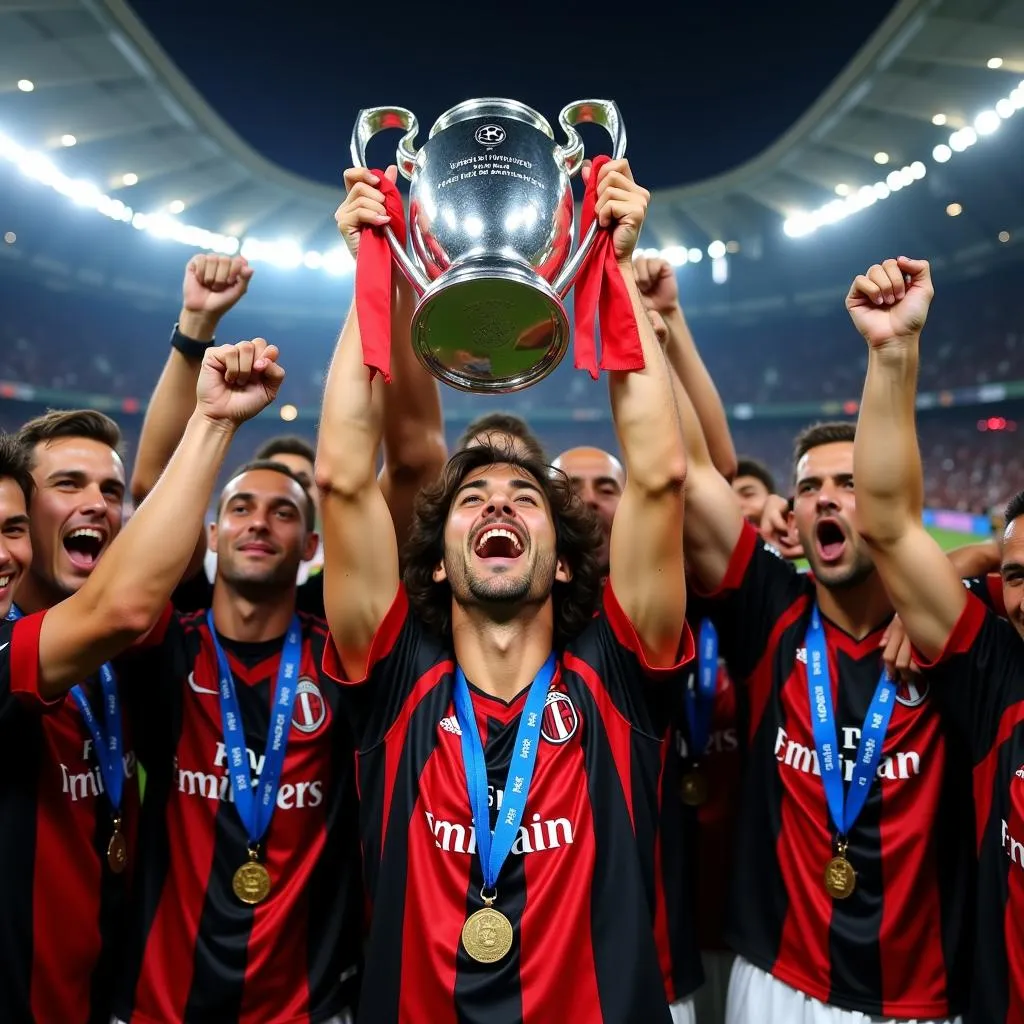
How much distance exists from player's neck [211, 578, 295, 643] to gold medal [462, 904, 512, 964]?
108cm

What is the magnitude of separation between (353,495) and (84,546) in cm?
128

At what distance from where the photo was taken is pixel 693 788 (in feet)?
8.65

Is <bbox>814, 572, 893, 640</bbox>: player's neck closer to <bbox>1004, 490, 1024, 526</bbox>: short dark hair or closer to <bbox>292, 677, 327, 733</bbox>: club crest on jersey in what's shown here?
<bbox>1004, 490, 1024, 526</bbox>: short dark hair

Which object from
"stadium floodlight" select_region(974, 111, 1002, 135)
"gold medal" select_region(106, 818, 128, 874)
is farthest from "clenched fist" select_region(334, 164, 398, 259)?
"stadium floodlight" select_region(974, 111, 1002, 135)

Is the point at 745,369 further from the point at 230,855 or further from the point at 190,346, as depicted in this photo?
the point at 230,855

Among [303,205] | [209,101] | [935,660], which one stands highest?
[303,205]

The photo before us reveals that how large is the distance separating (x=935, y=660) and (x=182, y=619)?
7.15ft

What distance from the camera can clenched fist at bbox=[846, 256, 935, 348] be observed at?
2020mm

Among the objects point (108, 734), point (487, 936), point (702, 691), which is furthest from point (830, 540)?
point (108, 734)

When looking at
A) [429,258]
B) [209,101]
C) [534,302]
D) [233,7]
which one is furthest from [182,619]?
[209,101]

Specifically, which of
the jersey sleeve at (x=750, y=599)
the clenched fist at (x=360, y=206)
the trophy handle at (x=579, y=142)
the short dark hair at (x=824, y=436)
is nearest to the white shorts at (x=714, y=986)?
the jersey sleeve at (x=750, y=599)

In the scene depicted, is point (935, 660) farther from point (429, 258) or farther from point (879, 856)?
point (429, 258)

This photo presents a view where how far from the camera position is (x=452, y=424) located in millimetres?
28047

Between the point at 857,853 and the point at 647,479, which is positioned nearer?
the point at 647,479
